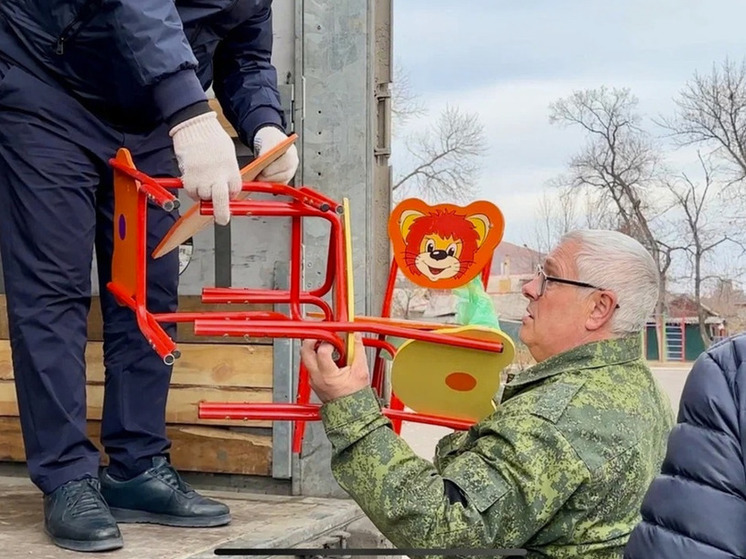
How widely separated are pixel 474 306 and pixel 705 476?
1.03 meters

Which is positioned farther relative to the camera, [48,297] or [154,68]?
[48,297]

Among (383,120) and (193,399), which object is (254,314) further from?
(383,120)

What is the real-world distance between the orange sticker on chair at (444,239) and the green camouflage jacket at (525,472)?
610 millimetres

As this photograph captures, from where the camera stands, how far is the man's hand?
5.12 feet

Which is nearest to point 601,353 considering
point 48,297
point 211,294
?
point 211,294

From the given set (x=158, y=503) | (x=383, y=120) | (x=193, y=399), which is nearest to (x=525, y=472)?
(x=158, y=503)

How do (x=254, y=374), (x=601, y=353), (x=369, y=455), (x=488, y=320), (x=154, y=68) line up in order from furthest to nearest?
(x=254, y=374), (x=488, y=320), (x=154, y=68), (x=601, y=353), (x=369, y=455)

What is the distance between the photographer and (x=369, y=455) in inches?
60.4

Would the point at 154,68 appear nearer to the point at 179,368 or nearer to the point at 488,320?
the point at 488,320

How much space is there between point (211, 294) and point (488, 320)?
22.3 inches

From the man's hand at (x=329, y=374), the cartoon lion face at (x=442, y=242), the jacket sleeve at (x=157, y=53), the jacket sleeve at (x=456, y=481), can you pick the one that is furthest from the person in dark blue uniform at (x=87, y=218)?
the jacket sleeve at (x=456, y=481)

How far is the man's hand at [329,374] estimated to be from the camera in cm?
156

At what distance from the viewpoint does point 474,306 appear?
214 cm

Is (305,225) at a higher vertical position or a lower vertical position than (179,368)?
higher
